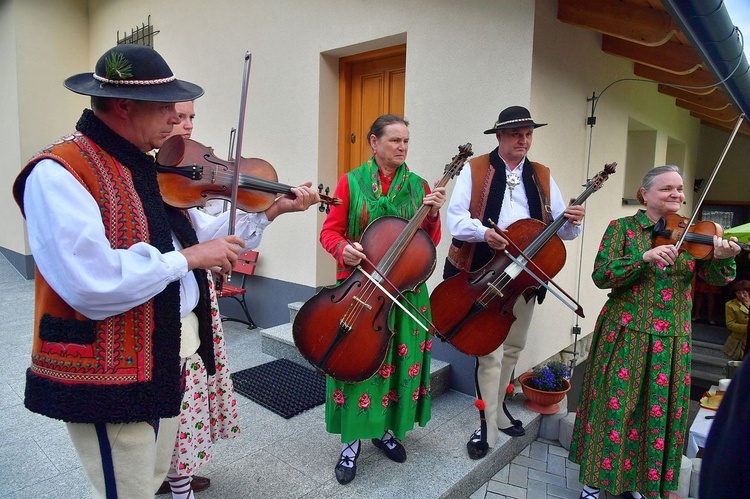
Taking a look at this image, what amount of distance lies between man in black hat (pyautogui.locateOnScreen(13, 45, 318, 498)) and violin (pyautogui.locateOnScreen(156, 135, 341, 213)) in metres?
0.34

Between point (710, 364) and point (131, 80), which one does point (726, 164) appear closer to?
point (710, 364)

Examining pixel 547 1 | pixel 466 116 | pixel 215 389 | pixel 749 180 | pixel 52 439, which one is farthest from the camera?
pixel 749 180

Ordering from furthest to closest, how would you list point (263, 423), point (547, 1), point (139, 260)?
point (547, 1), point (263, 423), point (139, 260)

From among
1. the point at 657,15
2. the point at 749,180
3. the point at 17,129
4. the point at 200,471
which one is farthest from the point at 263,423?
the point at 749,180

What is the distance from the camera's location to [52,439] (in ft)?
8.25

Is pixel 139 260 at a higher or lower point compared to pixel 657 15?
lower

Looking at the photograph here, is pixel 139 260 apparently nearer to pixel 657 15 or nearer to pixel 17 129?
pixel 657 15

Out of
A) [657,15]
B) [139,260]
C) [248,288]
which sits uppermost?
[657,15]

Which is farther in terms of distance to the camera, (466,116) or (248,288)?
(248,288)

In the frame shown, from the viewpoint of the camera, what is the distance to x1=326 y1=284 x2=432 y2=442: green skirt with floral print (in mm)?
2236

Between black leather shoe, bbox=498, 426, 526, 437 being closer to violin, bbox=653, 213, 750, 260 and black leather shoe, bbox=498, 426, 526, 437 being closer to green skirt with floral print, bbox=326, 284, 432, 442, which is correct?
green skirt with floral print, bbox=326, 284, 432, 442

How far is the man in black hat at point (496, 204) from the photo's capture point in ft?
8.16

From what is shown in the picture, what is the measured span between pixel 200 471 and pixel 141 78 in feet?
6.26

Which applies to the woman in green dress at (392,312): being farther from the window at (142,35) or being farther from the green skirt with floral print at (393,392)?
the window at (142,35)
